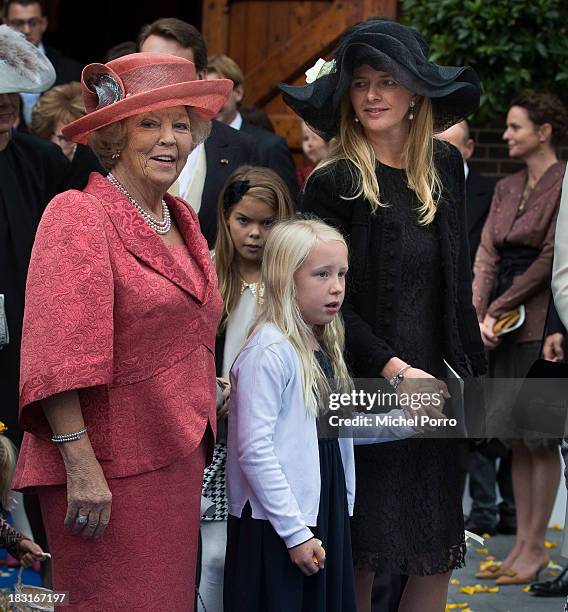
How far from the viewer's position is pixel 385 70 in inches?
154

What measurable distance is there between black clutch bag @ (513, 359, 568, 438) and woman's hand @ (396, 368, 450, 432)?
394 millimetres

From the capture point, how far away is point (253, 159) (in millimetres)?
5395

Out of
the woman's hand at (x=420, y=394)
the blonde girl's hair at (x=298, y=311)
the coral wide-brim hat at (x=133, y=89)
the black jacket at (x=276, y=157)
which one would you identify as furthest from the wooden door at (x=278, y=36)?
the coral wide-brim hat at (x=133, y=89)

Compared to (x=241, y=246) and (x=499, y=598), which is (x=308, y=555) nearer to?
(x=241, y=246)

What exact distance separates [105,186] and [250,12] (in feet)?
18.4

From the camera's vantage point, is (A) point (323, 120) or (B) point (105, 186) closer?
(B) point (105, 186)

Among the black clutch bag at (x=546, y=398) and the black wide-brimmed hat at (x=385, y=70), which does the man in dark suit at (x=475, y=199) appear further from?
the black wide-brimmed hat at (x=385, y=70)

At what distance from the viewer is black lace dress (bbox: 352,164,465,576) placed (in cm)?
389

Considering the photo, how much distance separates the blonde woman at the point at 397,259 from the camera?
153 inches

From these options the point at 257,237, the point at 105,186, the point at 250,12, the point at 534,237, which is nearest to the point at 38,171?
the point at 257,237

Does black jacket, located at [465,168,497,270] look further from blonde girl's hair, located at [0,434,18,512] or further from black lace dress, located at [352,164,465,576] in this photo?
blonde girl's hair, located at [0,434,18,512]

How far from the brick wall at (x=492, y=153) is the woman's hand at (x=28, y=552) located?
5.43m

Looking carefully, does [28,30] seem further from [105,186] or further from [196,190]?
[105,186]

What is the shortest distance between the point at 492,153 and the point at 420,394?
4976 mm
